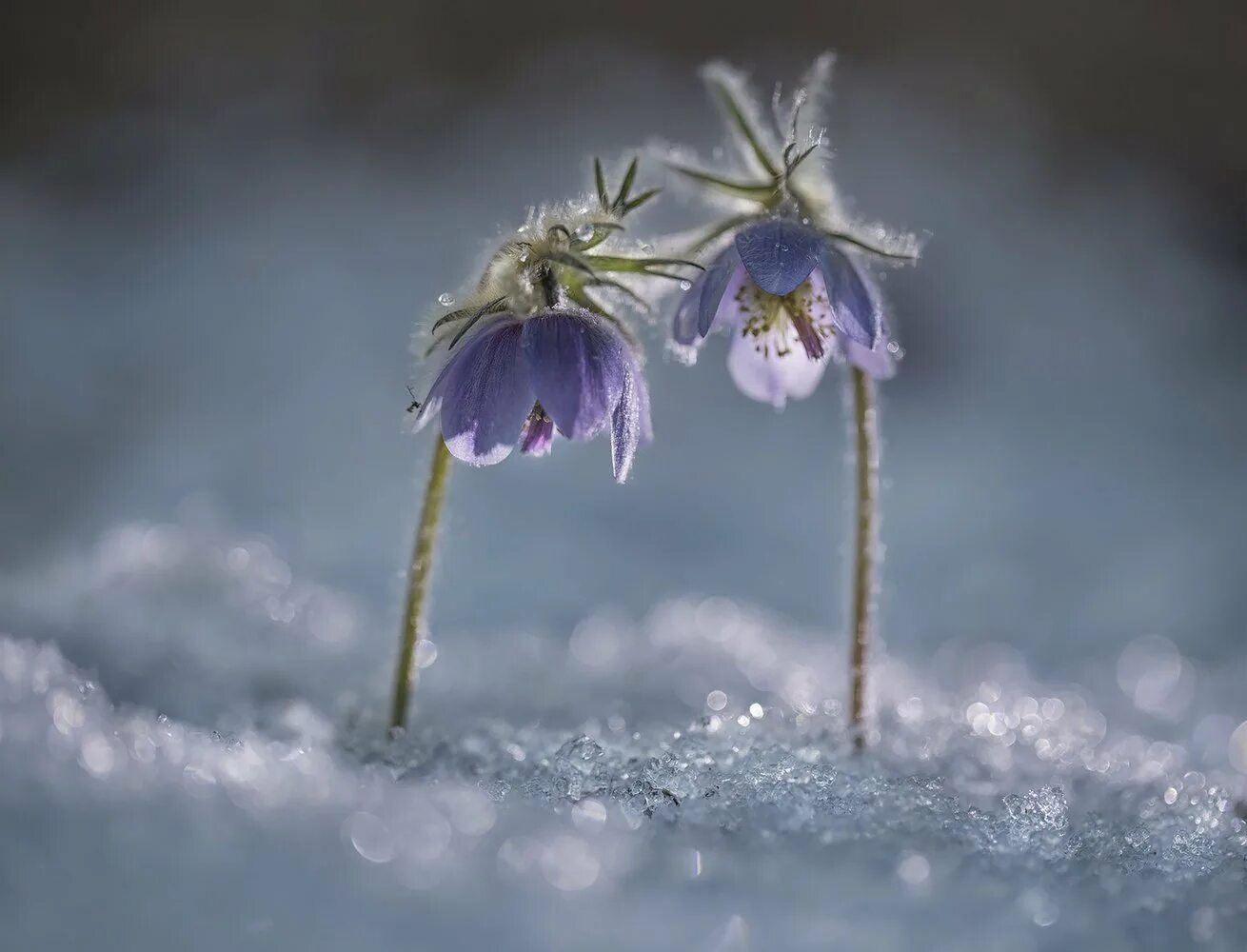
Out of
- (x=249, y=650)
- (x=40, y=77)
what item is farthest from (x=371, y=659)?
(x=40, y=77)

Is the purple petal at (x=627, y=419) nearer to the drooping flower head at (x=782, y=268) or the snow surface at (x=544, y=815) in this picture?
the drooping flower head at (x=782, y=268)

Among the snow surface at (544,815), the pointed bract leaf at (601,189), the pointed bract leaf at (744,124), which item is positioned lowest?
the snow surface at (544,815)

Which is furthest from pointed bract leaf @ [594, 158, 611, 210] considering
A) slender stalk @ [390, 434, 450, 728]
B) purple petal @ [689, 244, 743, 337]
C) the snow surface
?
the snow surface

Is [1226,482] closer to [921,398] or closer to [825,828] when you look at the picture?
[921,398]

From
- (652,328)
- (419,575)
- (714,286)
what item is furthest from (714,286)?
(652,328)

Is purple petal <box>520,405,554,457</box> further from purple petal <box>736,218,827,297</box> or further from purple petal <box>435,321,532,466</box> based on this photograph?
purple petal <box>736,218,827,297</box>

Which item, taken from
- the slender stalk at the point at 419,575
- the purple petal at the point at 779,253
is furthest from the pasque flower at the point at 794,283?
the slender stalk at the point at 419,575
